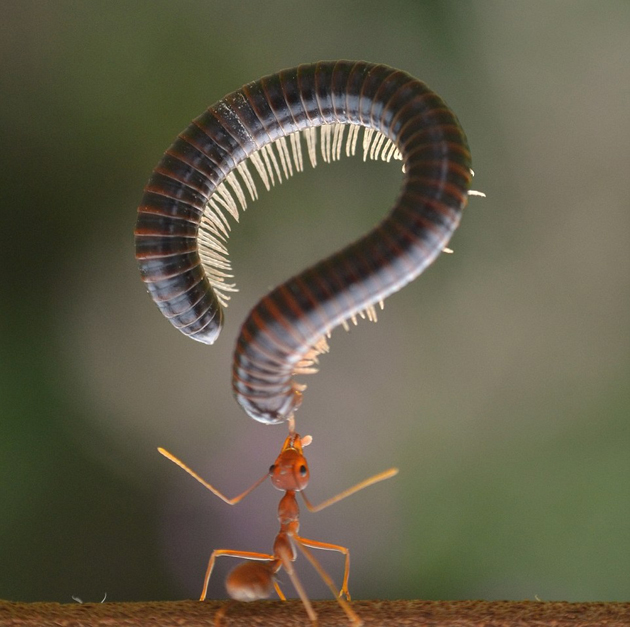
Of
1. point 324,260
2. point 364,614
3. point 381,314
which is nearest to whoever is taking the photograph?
point 324,260

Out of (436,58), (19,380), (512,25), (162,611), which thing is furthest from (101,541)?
(512,25)

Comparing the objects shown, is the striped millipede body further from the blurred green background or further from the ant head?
the blurred green background

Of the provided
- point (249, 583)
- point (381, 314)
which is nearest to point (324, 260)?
point (249, 583)

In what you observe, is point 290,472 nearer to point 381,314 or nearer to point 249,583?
point 249,583

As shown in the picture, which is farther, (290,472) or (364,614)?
(290,472)

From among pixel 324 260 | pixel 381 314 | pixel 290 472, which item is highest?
pixel 381 314

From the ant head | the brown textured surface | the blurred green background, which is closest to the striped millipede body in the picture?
the ant head

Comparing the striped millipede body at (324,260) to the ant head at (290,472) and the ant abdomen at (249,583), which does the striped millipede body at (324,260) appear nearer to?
the ant head at (290,472)
